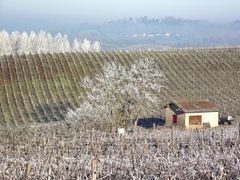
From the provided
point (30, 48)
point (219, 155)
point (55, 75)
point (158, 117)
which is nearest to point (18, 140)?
A: point (219, 155)

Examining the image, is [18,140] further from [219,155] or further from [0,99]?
[0,99]

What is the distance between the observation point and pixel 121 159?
1850 centimetres

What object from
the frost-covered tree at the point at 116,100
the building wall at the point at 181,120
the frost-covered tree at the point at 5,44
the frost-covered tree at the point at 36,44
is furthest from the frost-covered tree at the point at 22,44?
the building wall at the point at 181,120

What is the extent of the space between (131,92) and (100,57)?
77.2 ft

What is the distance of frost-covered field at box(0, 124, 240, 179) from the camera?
1534 cm

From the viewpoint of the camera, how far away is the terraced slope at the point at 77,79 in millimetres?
48906

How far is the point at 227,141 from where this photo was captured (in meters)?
23.0

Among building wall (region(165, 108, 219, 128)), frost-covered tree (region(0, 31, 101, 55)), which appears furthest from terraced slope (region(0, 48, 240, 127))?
frost-covered tree (region(0, 31, 101, 55))

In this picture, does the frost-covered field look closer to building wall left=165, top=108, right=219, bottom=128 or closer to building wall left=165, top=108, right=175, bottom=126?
building wall left=165, top=108, right=219, bottom=128

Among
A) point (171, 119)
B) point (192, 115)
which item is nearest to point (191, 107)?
point (192, 115)

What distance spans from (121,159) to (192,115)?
81.5 feet

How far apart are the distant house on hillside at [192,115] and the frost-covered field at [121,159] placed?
17.0 meters

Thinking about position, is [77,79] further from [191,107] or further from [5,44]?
[5,44]

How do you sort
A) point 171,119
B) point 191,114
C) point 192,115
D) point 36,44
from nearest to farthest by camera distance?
1. point 191,114
2. point 192,115
3. point 171,119
4. point 36,44
